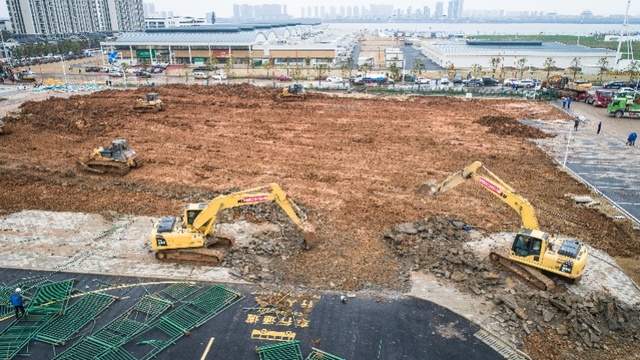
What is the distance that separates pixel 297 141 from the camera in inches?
1240

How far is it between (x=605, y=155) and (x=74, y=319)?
31.0 m

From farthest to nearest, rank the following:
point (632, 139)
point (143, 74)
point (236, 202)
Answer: point (143, 74) → point (632, 139) → point (236, 202)

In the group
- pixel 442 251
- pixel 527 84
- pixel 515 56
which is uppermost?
pixel 515 56

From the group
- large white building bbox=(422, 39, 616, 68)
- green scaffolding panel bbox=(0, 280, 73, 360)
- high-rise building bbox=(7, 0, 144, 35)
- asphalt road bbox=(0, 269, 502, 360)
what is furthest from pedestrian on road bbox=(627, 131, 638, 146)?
high-rise building bbox=(7, 0, 144, 35)

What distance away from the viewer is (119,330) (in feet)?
43.9

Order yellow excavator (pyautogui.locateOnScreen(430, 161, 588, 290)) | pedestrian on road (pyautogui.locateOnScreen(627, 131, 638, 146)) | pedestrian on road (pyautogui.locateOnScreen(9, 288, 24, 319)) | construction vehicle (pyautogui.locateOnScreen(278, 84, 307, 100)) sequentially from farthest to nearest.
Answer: construction vehicle (pyautogui.locateOnScreen(278, 84, 307, 100)) → pedestrian on road (pyautogui.locateOnScreen(627, 131, 638, 146)) → yellow excavator (pyautogui.locateOnScreen(430, 161, 588, 290)) → pedestrian on road (pyautogui.locateOnScreen(9, 288, 24, 319))

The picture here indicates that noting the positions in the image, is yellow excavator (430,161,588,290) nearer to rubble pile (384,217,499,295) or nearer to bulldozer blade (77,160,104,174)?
rubble pile (384,217,499,295)

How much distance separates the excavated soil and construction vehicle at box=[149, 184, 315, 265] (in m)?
2.49

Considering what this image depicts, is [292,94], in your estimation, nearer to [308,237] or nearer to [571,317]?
[308,237]

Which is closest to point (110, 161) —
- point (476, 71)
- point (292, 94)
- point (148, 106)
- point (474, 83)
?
point (148, 106)

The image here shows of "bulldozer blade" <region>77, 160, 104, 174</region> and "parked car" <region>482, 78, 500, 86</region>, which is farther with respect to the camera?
"parked car" <region>482, 78, 500, 86</region>

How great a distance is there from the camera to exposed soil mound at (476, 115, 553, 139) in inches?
1318

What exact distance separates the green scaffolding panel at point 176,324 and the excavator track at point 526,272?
364 inches

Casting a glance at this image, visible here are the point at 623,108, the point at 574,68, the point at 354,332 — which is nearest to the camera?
the point at 354,332
